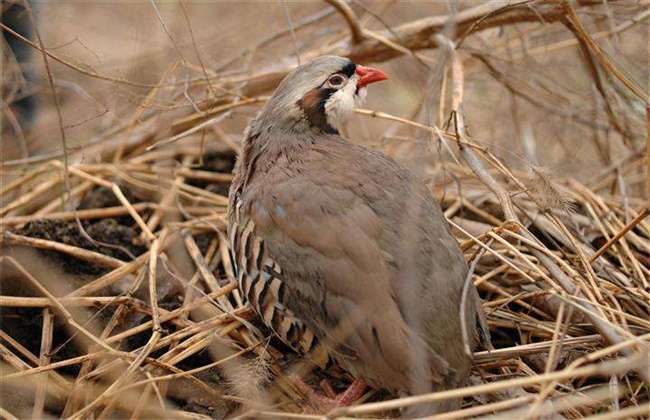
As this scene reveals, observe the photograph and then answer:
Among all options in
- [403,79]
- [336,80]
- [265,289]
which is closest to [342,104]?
[336,80]

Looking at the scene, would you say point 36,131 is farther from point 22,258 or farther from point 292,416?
point 292,416

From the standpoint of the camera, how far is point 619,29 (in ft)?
11.0

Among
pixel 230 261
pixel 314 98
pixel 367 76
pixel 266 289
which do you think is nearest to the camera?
pixel 266 289

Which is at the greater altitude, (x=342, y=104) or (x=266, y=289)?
(x=342, y=104)

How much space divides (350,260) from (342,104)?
82 cm

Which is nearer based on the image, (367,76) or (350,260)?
(350,260)

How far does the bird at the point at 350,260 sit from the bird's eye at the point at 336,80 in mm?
44

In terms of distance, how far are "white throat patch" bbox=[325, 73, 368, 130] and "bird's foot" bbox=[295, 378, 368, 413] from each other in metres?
0.99

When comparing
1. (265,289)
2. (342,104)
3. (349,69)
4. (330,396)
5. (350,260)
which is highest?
(349,69)

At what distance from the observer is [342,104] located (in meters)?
2.87

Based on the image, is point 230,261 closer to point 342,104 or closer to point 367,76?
point 342,104

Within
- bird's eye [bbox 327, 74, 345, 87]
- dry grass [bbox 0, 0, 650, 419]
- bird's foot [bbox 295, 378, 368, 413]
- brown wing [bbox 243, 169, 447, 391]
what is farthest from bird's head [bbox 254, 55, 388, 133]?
bird's foot [bbox 295, 378, 368, 413]

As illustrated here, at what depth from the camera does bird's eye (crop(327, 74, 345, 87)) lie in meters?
2.83

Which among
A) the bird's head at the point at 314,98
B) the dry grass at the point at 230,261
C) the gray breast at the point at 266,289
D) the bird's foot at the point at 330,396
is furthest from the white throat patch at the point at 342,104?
the bird's foot at the point at 330,396
